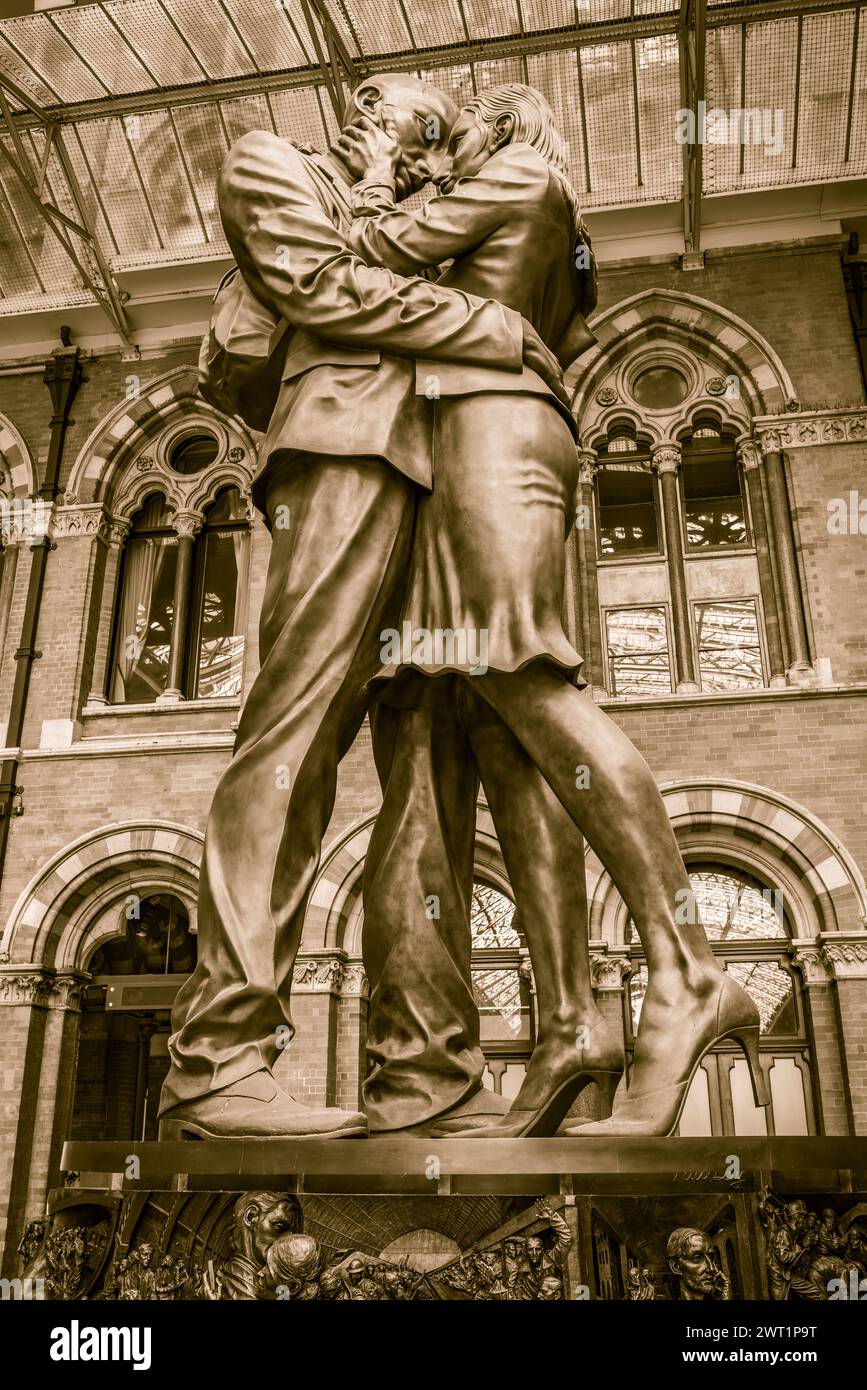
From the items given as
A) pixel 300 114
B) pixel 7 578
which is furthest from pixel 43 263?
pixel 7 578

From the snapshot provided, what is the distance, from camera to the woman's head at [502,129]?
9.33 feet

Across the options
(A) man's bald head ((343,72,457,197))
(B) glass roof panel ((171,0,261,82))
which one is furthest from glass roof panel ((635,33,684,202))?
(A) man's bald head ((343,72,457,197))

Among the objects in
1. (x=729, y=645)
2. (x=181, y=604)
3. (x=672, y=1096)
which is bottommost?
(x=672, y=1096)

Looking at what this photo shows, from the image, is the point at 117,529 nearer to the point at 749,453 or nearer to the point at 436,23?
the point at 436,23

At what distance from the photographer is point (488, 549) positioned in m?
2.47

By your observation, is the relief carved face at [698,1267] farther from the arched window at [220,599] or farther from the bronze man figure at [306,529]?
the arched window at [220,599]

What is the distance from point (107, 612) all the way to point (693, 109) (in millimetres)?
7645

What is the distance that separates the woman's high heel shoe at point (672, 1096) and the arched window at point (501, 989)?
8889 millimetres

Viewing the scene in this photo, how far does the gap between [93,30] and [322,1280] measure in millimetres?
12864

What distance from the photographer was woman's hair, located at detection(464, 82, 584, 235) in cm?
281

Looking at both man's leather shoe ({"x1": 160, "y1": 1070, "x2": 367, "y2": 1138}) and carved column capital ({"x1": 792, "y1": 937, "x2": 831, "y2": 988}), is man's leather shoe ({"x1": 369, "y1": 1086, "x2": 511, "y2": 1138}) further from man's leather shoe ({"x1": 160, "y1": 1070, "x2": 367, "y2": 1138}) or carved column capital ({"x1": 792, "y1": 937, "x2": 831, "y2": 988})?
carved column capital ({"x1": 792, "y1": 937, "x2": 831, "y2": 988})

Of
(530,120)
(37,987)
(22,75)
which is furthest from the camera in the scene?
(22,75)

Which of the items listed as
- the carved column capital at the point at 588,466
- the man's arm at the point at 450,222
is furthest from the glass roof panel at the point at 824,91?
the man's arm at the point at 450,222

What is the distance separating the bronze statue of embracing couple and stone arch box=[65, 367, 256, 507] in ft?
35.8
